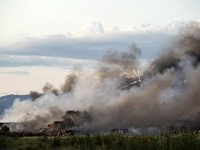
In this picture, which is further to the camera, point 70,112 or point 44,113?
point 44,113

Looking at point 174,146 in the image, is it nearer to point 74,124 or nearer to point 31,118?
point 74,124

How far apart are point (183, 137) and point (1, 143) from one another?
22.7 metres

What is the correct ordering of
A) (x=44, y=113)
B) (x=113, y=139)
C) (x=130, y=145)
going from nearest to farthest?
(x=130, y=145) → (x=113, y=139) → (x=44, y=113)

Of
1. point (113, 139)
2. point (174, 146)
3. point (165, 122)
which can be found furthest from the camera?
point (165, 122)

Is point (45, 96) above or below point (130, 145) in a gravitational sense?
above

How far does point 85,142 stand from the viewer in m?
32.1

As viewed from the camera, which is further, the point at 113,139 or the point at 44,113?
the point at 44,113

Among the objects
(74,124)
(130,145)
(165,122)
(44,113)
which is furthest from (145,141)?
(44,113)

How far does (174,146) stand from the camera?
89.2 feet

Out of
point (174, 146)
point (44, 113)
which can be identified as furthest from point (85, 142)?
point (44, 113)

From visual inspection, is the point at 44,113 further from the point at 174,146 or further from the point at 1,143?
the point at 174,146

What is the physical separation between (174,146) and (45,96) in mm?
152841

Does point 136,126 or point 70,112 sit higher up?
point 70,112

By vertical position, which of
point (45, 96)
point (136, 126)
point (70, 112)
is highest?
point (45, 96)
